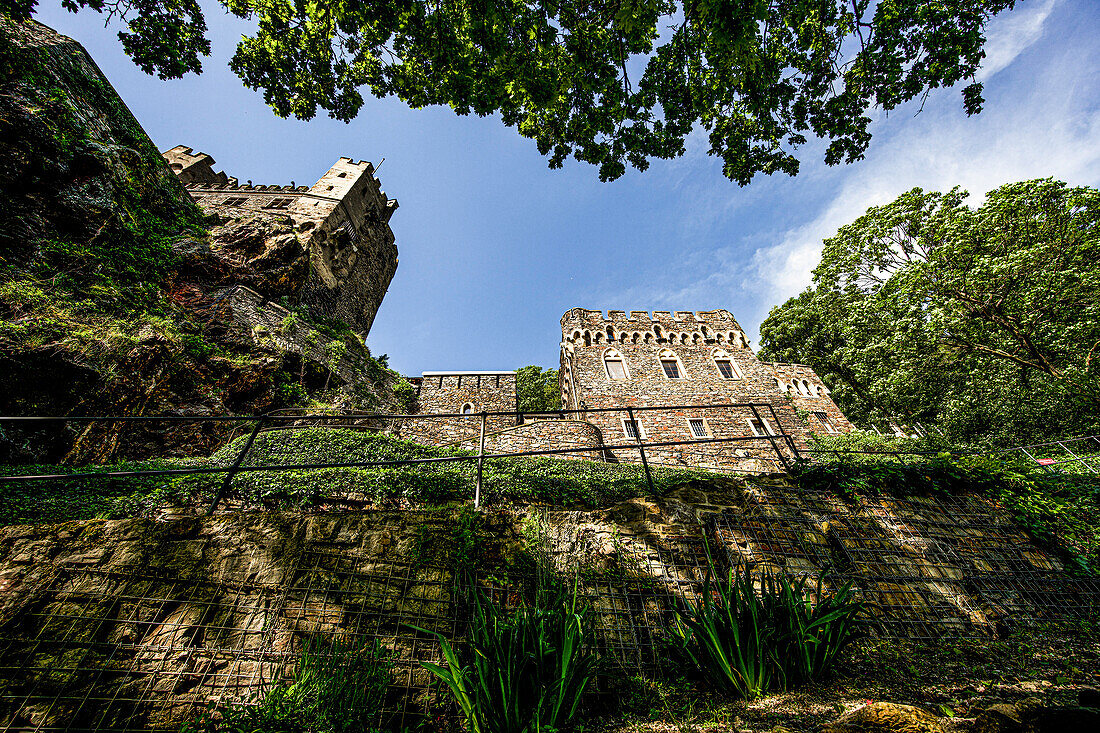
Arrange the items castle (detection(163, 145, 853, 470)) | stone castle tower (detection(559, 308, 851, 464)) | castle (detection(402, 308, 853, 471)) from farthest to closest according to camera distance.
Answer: stone castle tower (detection(559, 308, 851, 464))
castle (detection(163, 145, 853, 470))
castle (detection(402, 308, 853, 471))

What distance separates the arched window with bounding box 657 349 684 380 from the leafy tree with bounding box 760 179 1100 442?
690 cm

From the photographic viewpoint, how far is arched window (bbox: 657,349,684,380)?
632 inches

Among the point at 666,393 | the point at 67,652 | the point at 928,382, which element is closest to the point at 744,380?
the point at 666,393

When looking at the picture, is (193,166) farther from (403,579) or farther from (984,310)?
(984,310)

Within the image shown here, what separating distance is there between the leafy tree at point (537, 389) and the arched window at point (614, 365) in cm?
354

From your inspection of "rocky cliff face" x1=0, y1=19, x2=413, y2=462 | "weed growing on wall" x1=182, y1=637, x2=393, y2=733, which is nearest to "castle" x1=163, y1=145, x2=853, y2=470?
"rocky cliff face" x1=0, y1=19, x2=413, y2=462

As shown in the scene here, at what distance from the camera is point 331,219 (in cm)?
1920

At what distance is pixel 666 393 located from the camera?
49.7 ft

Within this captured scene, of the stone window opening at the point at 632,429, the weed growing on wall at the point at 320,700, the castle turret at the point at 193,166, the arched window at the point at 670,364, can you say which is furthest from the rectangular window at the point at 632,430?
the castle turret at the point at 193,166

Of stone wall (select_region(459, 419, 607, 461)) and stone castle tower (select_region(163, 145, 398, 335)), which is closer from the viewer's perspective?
stone wall (select_region(459, 419, 607, 461))

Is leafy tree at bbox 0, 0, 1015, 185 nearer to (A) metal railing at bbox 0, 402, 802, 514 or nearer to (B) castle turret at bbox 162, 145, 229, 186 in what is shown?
(A) metal railing at bbox 0, 402, 802, 514

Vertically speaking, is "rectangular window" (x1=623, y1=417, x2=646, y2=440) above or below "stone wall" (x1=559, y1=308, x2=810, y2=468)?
below

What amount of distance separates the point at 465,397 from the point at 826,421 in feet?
49.2

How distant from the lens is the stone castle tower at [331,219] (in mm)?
16848
